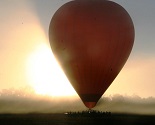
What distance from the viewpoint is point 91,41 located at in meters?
37.8

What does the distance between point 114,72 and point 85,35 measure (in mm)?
4794

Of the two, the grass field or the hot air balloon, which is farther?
the grass field

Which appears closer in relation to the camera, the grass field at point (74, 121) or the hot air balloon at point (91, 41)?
the hot air balloon at point (91, 41)

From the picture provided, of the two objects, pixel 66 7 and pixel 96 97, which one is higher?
pixel 66 7

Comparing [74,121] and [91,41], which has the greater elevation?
[74,121]

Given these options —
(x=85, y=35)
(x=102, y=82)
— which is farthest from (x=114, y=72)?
(x=85, y=35)

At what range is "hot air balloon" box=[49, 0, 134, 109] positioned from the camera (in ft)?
124

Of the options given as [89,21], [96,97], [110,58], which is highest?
[89,21]

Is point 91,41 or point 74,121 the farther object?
point 74,121

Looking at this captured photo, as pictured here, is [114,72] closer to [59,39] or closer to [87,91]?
[87,91]

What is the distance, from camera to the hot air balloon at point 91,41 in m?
37.7

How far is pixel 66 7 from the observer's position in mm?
38969

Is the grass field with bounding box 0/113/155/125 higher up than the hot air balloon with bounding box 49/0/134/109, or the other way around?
the grass field with bounding box 0/113/155/125

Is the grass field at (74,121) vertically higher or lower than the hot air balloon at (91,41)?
higher
